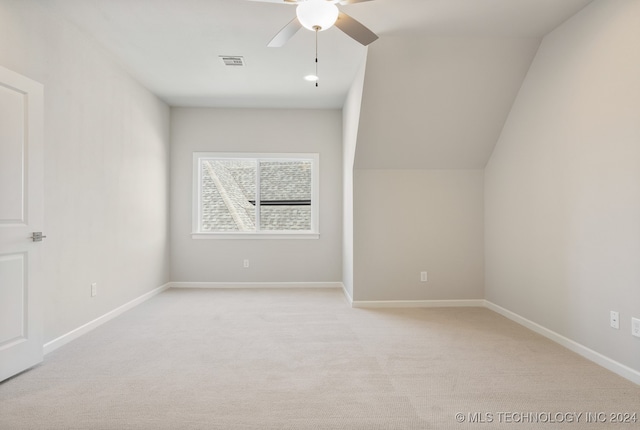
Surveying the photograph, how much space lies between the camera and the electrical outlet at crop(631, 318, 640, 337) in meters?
2.51

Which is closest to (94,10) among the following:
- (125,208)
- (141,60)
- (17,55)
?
(17,55)

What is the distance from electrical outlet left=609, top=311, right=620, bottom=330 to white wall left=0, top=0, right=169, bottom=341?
415 centimetres

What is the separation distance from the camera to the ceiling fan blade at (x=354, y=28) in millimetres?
2342

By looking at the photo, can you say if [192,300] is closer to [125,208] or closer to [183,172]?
[125,208]

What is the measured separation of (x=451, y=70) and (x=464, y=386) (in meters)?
2.79

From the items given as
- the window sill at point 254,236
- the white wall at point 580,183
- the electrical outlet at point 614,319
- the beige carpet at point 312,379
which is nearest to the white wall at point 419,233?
the white wall at point 580,183

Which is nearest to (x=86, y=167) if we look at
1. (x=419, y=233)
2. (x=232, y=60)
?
(x=232, y=60)

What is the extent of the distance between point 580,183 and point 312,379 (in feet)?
8.15

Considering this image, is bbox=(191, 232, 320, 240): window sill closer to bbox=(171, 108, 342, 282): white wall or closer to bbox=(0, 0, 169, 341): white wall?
bbox=(171, 108, 342, 282): white wall

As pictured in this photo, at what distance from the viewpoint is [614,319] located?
270 centimetres

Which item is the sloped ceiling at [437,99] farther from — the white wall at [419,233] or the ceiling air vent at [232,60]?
the ceiling air vent at [232,60]

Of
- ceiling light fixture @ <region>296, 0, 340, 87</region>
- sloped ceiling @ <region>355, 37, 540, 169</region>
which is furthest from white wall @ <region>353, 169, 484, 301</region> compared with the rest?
ceiling light fixture @ <region>296, 0, 340, 87</region>

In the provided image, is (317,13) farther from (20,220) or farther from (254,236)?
(254,236)

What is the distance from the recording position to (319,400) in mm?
2242
